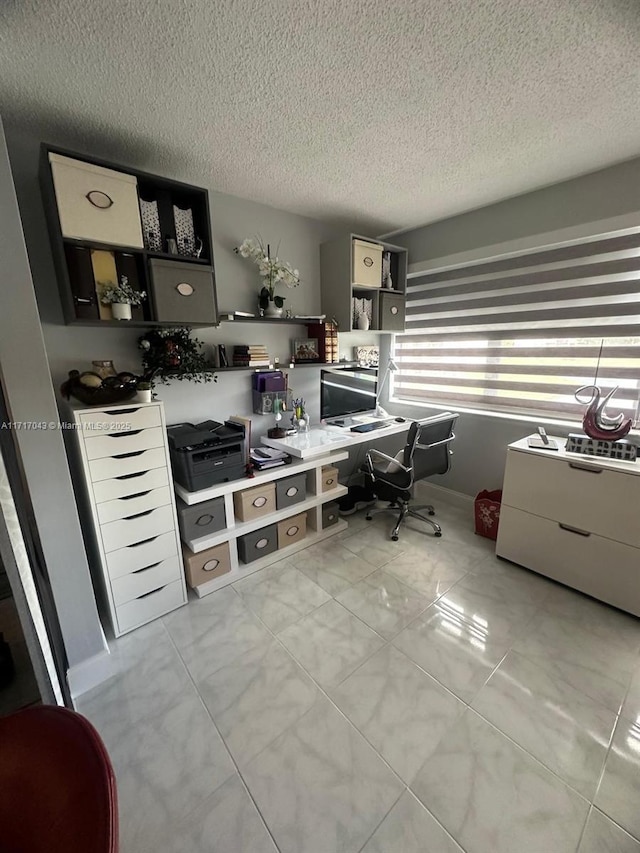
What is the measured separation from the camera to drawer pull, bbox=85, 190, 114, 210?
4.86 ft

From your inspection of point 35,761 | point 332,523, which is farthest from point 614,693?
point 35,761

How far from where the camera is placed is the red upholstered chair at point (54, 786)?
0.52 metres

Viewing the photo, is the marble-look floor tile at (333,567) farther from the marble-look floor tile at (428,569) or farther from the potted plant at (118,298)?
the potted plant at (118,298)

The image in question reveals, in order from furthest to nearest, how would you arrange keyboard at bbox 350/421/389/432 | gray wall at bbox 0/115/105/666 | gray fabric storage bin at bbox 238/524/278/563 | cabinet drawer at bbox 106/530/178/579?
keyboard at bbox 350/421/389/432 < gray fabric storage bin at bbox 238/524/278/563 < cabinet drawer at bbox 106/530/178/579 < gray wall at bbox 0/115/105/666

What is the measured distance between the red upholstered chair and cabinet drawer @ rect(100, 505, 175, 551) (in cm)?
107

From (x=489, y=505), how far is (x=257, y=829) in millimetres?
2146

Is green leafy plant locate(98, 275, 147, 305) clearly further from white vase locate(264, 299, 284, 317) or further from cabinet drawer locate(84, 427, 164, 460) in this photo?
white vase locate(264, 299, 284, 317)

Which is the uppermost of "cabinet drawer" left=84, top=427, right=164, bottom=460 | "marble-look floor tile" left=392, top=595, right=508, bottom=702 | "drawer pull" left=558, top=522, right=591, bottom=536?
"cabinet drawer" left=84, top=427, right=164, bottom=460

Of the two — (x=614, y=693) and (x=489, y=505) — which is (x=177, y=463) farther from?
(x=614, y=693)

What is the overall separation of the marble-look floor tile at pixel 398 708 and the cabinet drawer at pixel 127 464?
4.40ft

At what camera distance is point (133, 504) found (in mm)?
1684

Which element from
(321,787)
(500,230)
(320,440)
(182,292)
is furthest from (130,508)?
(500,230)

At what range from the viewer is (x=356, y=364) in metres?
2.98

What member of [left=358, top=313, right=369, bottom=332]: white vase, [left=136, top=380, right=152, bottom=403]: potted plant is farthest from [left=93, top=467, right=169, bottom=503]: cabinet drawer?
[left=358, top=313, right=369, bottom=332]: white vase
